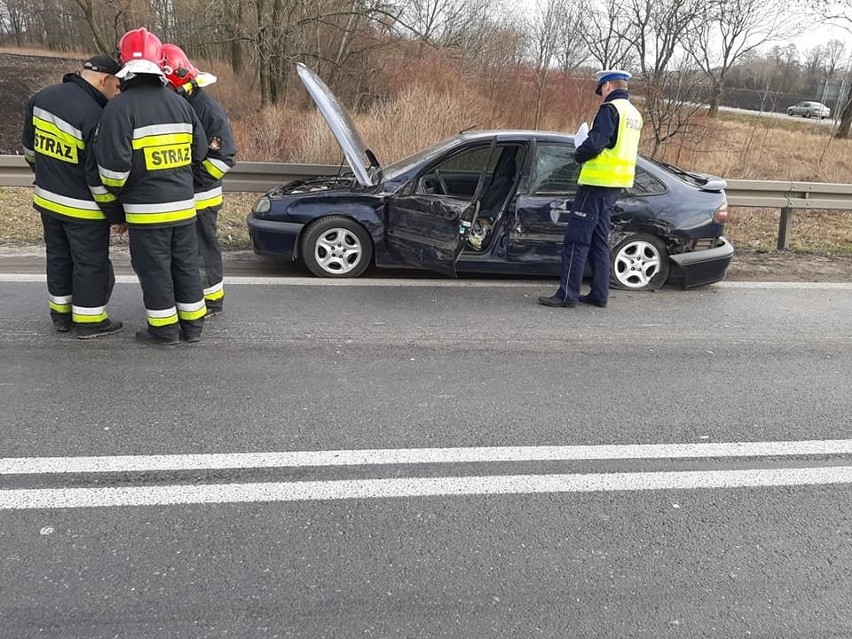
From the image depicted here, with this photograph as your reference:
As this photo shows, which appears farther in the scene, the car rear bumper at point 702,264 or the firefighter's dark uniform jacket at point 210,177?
the car rear bumper at point 702,264

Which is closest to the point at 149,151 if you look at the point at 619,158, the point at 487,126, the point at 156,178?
the point at 156,178

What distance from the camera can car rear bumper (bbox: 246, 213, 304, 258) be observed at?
6.10 metres

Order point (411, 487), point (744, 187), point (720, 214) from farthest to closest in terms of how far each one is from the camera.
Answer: point (744, 187) < point (720, 214) < point (411, 487)

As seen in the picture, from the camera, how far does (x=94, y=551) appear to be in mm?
2482

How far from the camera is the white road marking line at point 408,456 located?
3.02m

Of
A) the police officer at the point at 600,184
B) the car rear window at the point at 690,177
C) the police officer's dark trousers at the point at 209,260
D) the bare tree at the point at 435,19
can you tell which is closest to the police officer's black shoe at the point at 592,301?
the police officer at the point at 600,184

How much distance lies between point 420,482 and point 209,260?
2.86 m

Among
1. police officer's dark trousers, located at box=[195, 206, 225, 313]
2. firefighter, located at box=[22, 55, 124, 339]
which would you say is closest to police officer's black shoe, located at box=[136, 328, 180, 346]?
firefighter, located at box=[22, 55, 124, 339]

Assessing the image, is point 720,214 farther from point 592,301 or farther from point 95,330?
point 95,330

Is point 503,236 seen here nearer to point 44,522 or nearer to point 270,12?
point 44,522

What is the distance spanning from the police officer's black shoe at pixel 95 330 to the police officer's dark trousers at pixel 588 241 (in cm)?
350

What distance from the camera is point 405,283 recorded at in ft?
20.2

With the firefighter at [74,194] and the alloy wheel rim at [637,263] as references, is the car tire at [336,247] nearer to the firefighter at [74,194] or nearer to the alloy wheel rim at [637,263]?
the firefighter at [74,194]

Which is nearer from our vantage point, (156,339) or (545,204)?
(156,339)
